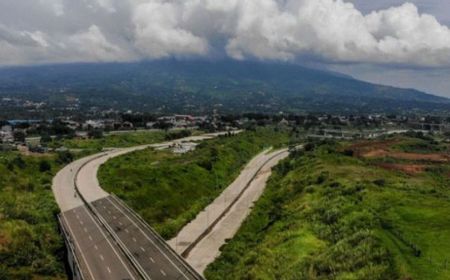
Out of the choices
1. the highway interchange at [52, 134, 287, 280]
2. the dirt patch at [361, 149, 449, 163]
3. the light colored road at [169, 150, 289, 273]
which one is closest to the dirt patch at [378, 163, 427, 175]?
the dirt patch at [361, 149, 449, 163]

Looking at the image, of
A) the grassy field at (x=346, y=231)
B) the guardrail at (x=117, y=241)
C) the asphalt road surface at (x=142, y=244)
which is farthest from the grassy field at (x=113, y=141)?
the grassy field at (x=346, y=231)

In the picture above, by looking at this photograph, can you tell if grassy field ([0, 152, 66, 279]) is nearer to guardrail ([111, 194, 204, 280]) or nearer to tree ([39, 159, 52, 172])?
tree ([39, 159, 52, 172])

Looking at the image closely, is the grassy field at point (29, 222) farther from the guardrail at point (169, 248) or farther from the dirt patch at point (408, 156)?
the dirt patch at point (408, 156)

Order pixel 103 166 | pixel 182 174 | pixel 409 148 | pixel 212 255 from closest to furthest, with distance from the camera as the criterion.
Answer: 1. pixel 212 255
2. pixel 182 174
3. pixel 103 166
4. pixel 409 148

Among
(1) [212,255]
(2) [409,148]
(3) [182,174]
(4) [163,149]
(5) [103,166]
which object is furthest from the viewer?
(4) [163,149]

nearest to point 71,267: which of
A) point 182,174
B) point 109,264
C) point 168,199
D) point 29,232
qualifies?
point 109,264

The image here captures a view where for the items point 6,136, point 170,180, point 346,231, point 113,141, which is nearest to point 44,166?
point 170,180

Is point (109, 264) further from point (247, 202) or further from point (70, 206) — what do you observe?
point (247, 202)
